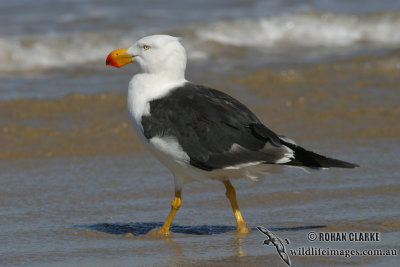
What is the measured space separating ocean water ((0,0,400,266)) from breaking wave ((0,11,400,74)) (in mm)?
37

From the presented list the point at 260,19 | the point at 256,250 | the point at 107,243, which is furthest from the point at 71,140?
the point at 260,19

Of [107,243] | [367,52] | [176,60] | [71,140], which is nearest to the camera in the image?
[107,243]

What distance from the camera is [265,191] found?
17.8 feet

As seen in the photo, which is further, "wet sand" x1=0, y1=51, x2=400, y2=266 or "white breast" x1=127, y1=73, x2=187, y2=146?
"white breast" x1=127, y1=73, x2=187, y2=146

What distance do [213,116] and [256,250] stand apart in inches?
34.5

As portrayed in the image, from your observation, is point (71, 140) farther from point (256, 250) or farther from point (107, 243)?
point (256, 250)

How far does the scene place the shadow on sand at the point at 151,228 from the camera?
14.9 ft

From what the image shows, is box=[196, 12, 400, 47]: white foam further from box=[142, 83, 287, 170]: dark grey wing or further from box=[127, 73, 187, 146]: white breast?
box=[142, 83, 287, 170]: dark grey wing

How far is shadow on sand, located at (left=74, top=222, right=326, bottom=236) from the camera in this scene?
4.55 meters

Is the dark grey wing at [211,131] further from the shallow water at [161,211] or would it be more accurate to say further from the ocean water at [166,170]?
the shallow water at [161,211]

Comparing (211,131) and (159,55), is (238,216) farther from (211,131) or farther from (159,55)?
(159,55)

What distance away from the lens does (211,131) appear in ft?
14.4

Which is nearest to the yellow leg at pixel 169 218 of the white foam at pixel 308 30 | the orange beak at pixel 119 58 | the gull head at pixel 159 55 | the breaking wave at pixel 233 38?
the gull head at pixel 159 55

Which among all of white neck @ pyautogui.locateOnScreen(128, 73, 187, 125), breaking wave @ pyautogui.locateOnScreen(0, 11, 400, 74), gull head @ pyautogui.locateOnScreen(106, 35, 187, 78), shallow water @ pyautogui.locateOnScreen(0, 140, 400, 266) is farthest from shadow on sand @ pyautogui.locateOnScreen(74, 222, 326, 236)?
breaking wave @ pyautogui.locateOnScreen(0, 11, 400, 74)
